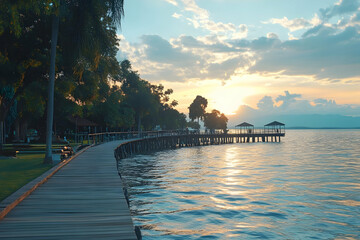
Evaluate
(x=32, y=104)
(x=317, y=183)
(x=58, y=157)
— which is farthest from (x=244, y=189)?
(x=32, y=104)

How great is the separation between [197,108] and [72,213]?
107510 millimetres

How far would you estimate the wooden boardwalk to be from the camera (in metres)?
5.76

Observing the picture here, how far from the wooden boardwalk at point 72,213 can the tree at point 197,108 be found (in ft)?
339

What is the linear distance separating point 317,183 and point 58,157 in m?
14.8

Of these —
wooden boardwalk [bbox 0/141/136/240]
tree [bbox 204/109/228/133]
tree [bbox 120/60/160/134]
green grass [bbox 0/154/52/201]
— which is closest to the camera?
wooden boardwalk [bbox 0/141/136/240]

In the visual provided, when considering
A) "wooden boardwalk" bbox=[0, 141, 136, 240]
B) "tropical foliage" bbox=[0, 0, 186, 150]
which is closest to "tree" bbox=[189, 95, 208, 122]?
"tropical foliage" bbox=[0, 0, 186, 150]

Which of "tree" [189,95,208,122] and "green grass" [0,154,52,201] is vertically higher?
"tree" [189,95,208,122]

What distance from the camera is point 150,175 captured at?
22859mm

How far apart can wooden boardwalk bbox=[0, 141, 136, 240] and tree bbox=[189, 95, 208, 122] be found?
103427 millimetres

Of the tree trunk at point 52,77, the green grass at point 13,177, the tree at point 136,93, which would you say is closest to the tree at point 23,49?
the tree trunk at point 52,77

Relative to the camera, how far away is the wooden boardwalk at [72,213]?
5.76 m

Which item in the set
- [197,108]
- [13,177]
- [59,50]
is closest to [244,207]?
[13,177]

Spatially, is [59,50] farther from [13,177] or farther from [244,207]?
[244,207]

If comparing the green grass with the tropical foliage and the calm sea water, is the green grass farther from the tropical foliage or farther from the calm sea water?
the tropical foliage
